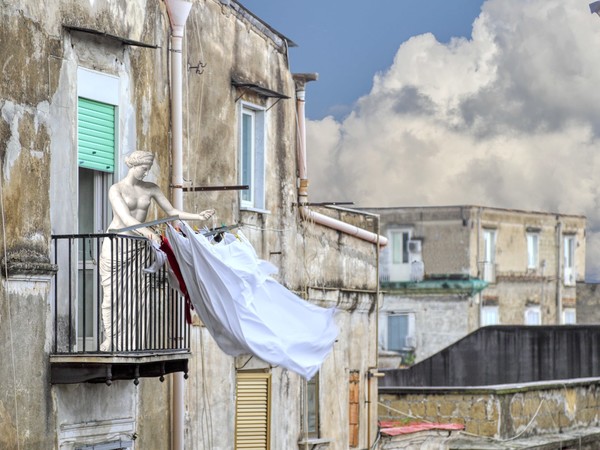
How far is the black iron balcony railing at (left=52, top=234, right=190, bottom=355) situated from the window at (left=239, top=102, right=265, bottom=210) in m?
4.74

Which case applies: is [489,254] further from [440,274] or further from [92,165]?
[92,165]

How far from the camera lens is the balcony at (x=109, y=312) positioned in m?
16.2

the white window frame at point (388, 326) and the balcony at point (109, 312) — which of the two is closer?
the balcony at point (109, 312)

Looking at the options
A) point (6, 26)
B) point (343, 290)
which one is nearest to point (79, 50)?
point (6, 26)

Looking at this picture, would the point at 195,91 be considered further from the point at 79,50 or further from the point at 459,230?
the point at 459,230

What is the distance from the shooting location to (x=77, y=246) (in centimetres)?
1697

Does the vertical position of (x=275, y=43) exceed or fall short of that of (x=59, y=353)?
it exceeds it

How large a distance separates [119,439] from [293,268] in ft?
19.8

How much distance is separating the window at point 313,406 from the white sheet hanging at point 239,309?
702 centimetres

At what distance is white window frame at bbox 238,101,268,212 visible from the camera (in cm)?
2192

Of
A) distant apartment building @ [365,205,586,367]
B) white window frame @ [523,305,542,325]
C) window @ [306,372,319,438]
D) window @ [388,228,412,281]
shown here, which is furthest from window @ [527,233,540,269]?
window @ [306,372,319,438]

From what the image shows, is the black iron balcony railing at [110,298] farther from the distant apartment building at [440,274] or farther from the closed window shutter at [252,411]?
the distant apartment building at [440,274]

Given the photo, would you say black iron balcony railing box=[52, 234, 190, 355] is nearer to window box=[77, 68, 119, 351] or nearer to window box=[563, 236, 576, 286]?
window box=[77, 68, 119, 351]

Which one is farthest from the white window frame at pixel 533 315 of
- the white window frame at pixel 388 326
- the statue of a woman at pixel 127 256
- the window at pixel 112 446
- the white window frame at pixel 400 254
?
the statue of a woman at pixel 127 256
